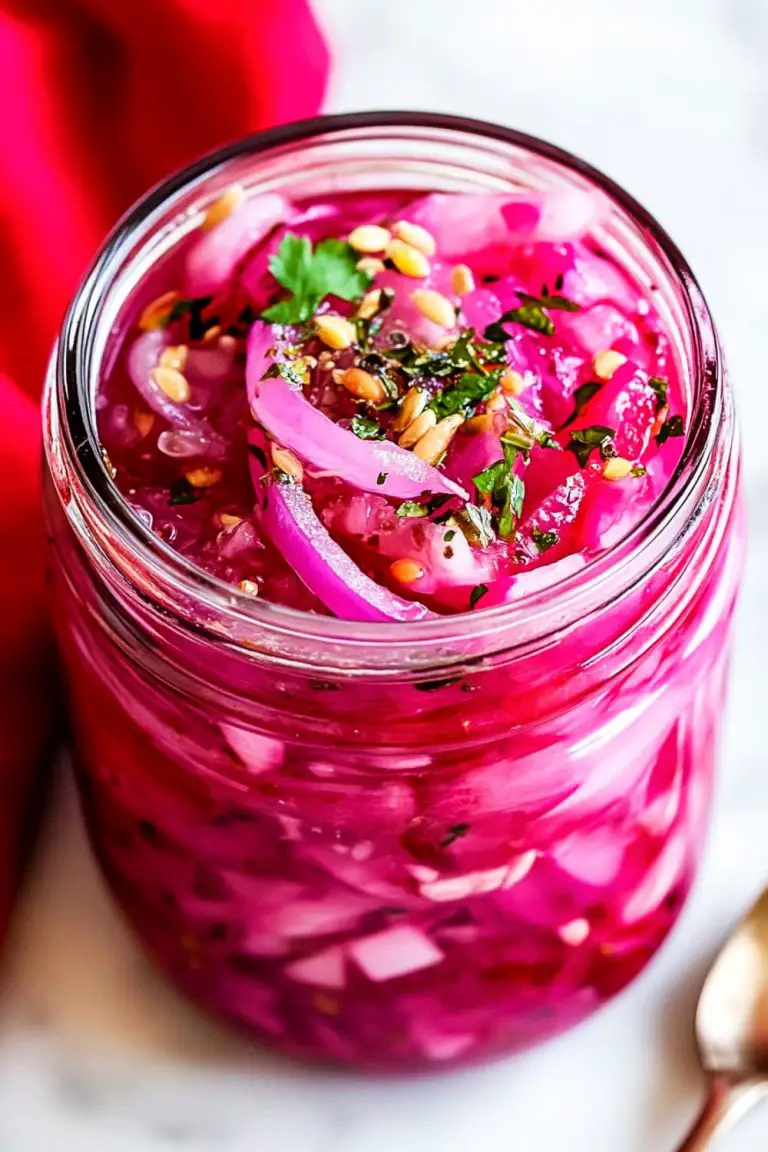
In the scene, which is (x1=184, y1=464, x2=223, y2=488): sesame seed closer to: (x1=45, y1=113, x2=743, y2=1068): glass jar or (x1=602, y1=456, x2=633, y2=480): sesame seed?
(x1=45, y1=113, x2=743, y2=1068): glass jar

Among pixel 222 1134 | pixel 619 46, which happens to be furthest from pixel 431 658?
pixel 619 46

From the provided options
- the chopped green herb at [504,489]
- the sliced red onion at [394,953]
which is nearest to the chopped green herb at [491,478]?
the chopped green herb at [504,489]

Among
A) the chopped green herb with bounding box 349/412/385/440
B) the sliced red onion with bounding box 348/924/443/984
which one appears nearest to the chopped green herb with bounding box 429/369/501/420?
the chopped green herb with bounding box 349/412/385/440

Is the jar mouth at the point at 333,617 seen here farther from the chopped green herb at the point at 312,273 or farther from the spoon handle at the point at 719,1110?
the spoon handle at the point at 719,1110

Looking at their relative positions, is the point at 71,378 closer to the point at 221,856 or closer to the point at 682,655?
the point at 221,856

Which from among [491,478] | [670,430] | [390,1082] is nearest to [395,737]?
[491,478]

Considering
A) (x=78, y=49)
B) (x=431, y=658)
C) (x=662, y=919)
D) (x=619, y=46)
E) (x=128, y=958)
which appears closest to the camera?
(x=431, y=658)
